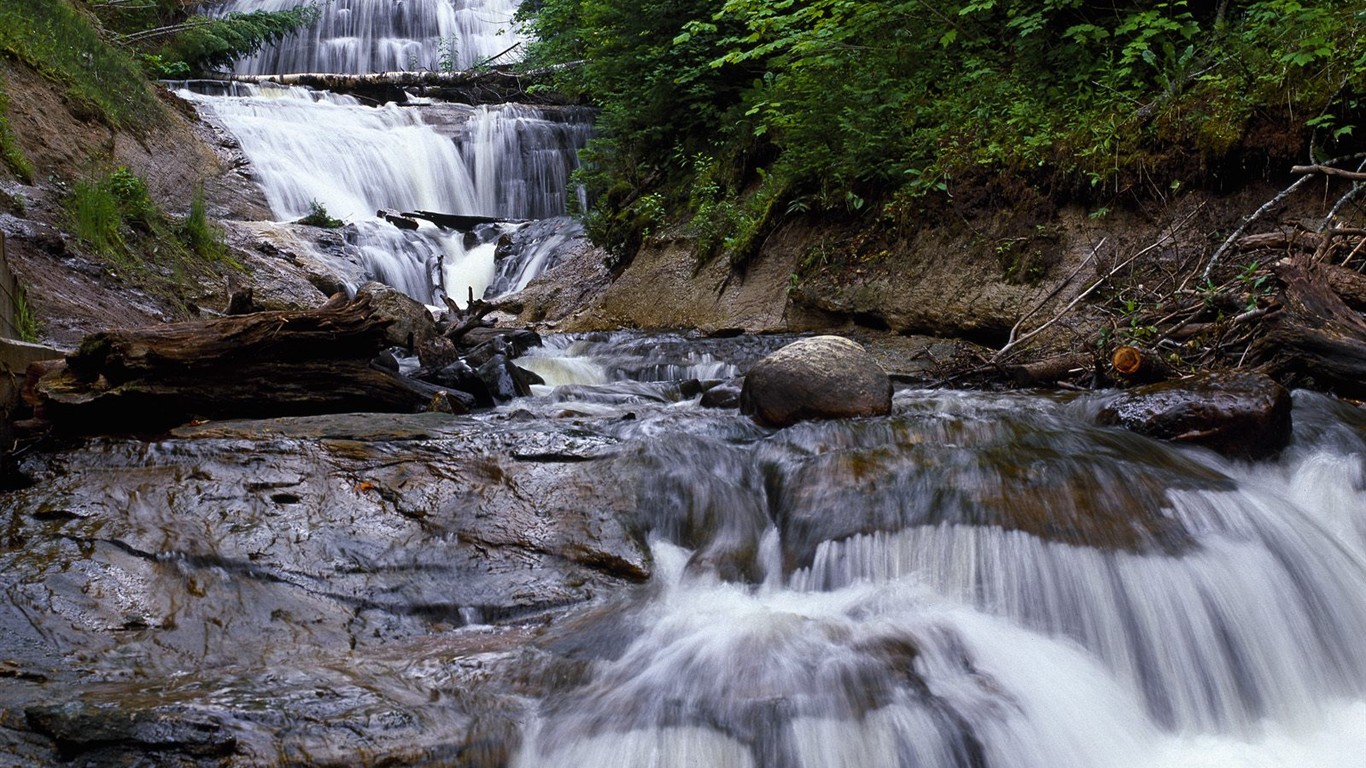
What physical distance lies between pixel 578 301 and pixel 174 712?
10.8m

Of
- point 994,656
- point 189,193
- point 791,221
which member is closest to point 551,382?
point 791,221

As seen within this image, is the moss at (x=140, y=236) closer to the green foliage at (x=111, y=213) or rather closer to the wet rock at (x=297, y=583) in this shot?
the green foliage at (x=111, y=213)

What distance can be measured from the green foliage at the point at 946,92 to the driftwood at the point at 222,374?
5080 millimetres

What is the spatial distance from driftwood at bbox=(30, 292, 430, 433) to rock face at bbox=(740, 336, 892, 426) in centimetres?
233

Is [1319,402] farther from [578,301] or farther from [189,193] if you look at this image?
[189,193]

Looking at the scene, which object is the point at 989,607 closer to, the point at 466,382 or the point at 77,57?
the point at 466,382

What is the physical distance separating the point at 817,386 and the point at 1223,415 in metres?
2.10

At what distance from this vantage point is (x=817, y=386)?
523 cm

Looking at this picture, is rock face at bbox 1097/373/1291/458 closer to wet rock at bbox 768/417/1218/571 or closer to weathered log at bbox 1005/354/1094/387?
wet rock at bbox 768/417/1218/571

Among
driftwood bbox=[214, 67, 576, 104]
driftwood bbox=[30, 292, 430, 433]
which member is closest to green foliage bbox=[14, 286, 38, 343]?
driftwood bbox=[30, 292, 430, 433]

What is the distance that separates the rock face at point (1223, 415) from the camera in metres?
4.35

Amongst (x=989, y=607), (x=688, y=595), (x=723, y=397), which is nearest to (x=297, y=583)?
A: (x=688, y=595)

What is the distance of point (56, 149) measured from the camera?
29.6ft

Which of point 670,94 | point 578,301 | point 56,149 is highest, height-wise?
point 670,94
